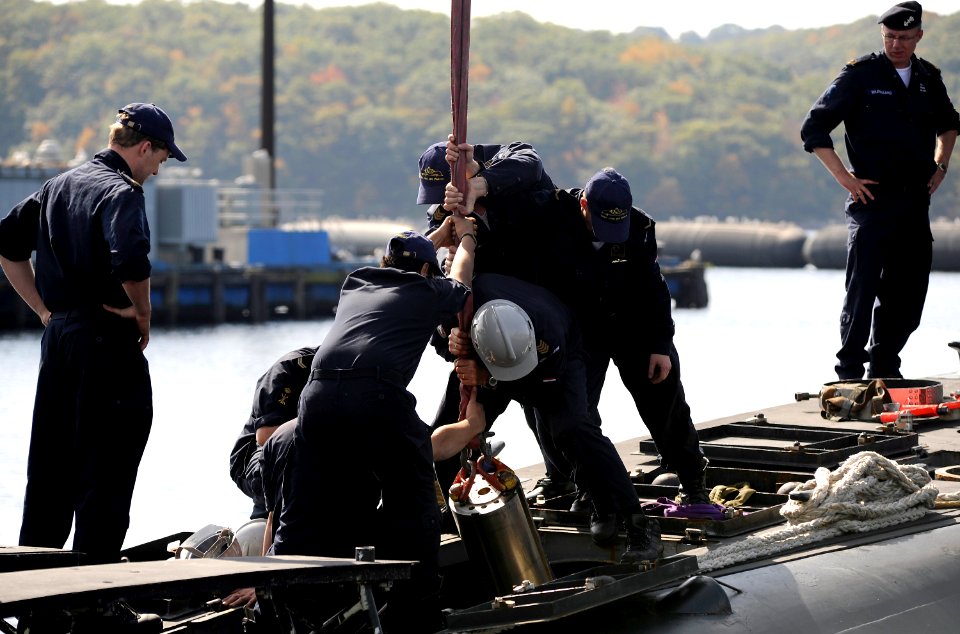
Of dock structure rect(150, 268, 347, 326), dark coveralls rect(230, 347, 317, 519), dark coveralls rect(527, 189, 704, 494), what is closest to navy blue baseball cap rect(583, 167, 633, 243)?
dark coveralls rect(527, 189, 704, 494)

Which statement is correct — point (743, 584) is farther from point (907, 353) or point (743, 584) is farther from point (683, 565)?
point (907, 353)

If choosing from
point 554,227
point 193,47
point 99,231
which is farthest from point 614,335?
point 193,47

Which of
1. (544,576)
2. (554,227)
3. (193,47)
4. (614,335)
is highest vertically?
(193,47)

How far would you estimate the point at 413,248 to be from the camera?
241 inches

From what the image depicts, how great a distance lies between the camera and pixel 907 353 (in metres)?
32.0

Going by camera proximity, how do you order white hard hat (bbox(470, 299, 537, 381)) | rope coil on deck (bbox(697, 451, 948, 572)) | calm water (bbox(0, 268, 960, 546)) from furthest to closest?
calm water (bbox(0, 268, 960, 546)) → rope coil on deck (bbox(697, 451, 948, 572)) → white hard hat (bbox(470, 299, 537, 381))

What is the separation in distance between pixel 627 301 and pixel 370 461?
5.53 ft

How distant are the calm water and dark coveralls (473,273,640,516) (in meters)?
0.58

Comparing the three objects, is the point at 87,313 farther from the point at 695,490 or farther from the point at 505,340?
the point at 695,490

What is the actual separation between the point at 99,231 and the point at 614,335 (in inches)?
87.5

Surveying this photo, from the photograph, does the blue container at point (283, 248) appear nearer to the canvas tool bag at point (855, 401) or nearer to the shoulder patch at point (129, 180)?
the canvas tool bag at point (855, 401)

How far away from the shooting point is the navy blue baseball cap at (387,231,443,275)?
20.1 feet

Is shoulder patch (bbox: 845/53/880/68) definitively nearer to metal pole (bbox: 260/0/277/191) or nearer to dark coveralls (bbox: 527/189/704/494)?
dark coveralls (bbox: 527/189/704/494)

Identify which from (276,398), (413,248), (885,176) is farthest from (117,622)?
(885,176)
